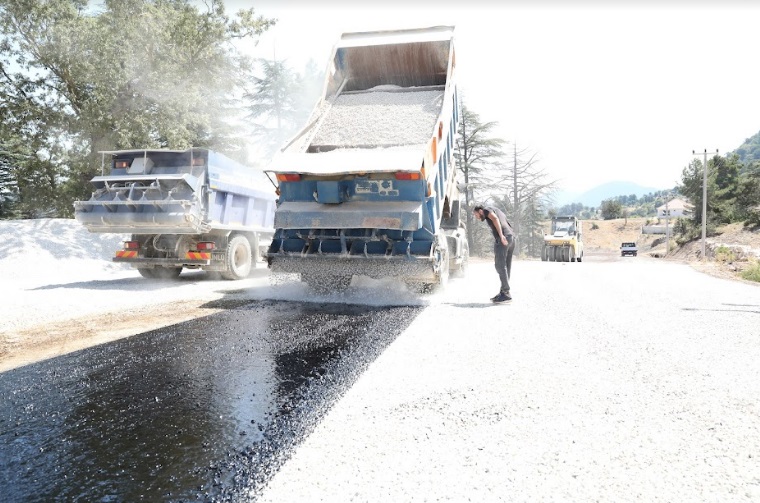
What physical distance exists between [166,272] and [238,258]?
1555mm

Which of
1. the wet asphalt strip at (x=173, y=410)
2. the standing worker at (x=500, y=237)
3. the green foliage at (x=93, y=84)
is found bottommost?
the wet asphalt strip at (x=173, y=410)

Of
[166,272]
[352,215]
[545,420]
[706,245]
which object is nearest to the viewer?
[545,420]

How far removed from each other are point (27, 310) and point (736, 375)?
26.1 ft

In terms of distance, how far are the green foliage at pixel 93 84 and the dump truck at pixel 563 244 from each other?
17029 millimetres

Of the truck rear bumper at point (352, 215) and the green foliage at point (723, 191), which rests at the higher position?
the green foliage at point (723, 191)

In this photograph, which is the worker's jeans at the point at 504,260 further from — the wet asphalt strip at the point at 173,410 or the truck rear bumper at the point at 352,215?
the wet asphalt strip at the point at 173,410

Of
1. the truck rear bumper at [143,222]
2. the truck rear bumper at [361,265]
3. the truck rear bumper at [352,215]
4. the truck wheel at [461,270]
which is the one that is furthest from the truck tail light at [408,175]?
the truck rear bumper at [143,222]

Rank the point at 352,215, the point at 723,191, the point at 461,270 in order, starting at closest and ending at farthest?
the point at 352,215
the point at 461,270
the point at 723,191

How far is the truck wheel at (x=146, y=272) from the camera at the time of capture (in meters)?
10.4

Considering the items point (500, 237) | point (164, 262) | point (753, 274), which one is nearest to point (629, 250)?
point (753, 274)

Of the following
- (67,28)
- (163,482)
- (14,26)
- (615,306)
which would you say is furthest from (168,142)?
(163,482)

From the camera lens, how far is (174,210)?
8797mm

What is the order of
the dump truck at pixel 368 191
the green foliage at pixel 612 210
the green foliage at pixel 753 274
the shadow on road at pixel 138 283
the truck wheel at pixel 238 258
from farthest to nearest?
the green foliage at pixel 612 210 → the green foliage at pixel 753 274 → the truck wheel at pixel 238 258 → the shadow on road at pixel 138 283 → the dump truck at pixel 368 191

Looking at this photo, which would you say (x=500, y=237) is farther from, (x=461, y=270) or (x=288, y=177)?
(x=288, y=177)
